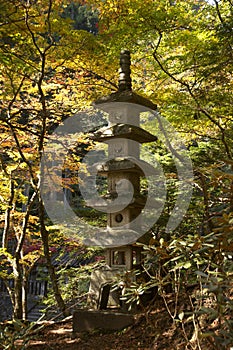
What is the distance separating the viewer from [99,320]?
14.7ft

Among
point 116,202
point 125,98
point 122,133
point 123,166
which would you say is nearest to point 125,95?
point 125,98

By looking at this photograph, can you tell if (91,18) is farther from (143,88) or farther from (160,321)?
(160,321)

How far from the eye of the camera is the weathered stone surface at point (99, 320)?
170 inches

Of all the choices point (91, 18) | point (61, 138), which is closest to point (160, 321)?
point (61, 138)

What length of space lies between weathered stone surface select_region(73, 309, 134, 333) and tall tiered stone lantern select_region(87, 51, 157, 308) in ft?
0.49

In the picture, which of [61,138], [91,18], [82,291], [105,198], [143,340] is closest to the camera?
[143,340]

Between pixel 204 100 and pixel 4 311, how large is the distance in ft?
30.4

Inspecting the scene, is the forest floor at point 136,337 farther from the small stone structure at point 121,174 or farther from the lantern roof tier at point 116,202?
the lantern roof tier at point 116,202

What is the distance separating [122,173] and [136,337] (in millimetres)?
1915

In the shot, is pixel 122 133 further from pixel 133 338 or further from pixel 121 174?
pixel 133 338

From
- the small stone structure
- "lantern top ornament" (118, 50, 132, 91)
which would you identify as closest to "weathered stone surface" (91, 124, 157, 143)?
the small stone structure

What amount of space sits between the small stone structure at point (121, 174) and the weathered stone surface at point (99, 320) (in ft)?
0.07

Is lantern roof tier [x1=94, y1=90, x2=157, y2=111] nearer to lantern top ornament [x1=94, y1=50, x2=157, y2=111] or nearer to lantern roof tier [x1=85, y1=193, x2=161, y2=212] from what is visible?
lantern top ornament [x1=94, y1=50, x2=157, y2=111]

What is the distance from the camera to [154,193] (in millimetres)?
8172
